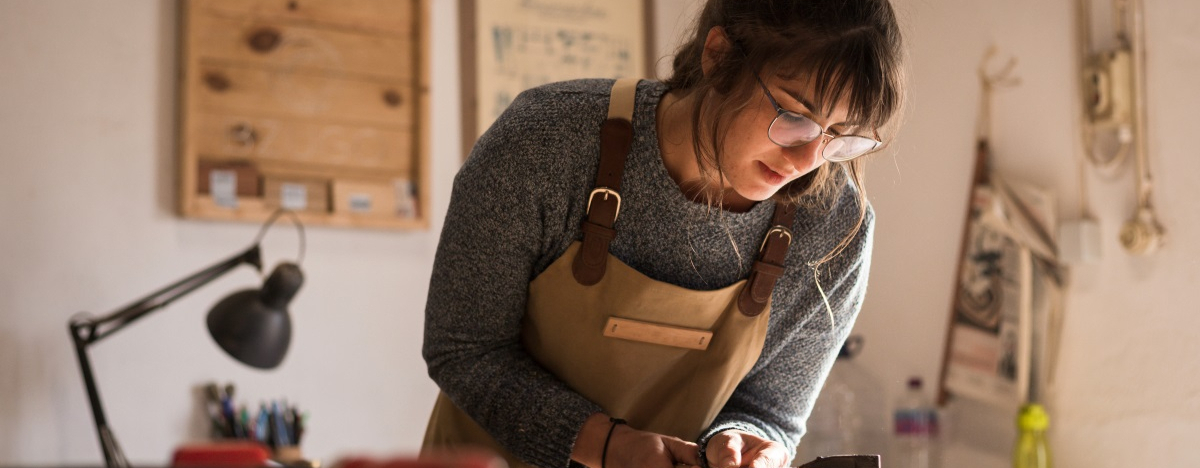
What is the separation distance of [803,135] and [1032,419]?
4.08 ft

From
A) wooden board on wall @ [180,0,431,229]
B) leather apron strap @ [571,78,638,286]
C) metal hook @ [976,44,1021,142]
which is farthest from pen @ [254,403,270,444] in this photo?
metal hook @ [976,44,1021,142]

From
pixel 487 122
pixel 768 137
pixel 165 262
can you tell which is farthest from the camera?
pixel 487 122

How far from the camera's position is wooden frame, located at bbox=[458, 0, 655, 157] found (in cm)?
252

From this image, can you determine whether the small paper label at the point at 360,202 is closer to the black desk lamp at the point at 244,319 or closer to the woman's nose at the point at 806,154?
the black desk lamp at the point at 244,319

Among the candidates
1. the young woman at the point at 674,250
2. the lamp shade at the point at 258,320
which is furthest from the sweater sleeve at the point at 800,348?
the lamp shade at the point at 258,320

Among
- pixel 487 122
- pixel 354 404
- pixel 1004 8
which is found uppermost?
pixel 1004 8

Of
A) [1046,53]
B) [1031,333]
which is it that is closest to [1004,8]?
[1046,53]

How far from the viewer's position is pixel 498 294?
1114 millimetres

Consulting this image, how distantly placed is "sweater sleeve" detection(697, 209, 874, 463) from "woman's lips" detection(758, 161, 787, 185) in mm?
204

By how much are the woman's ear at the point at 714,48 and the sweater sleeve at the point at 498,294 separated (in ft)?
0.59

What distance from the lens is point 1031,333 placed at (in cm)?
206

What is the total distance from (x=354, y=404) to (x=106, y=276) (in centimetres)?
60

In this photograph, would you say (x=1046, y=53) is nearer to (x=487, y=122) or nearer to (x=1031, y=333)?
(x=1031, y=333)

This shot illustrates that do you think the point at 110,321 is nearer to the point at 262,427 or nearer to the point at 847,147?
the point at 262,427
